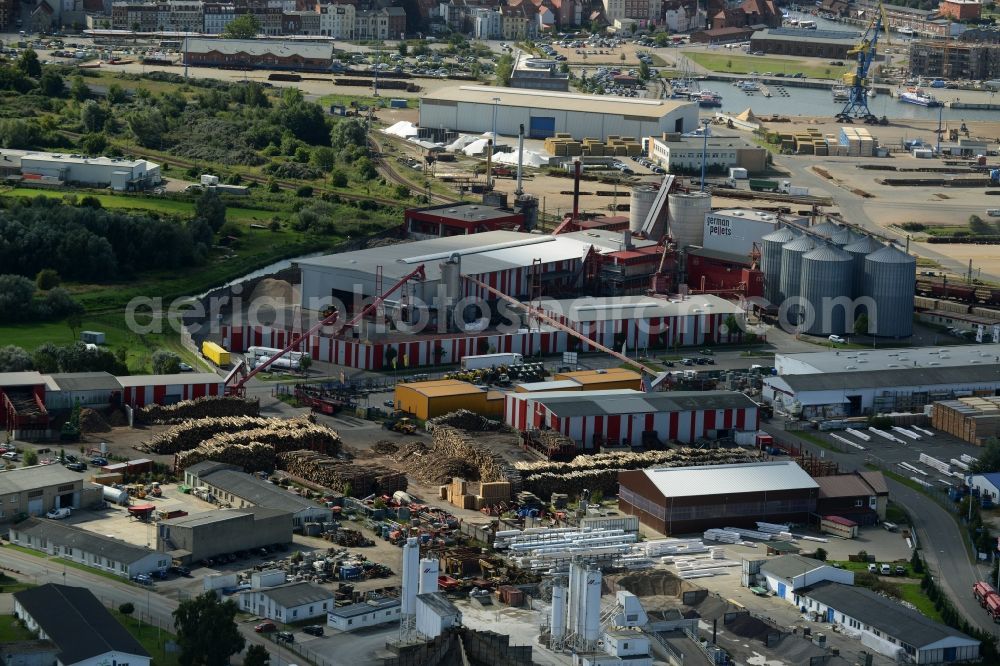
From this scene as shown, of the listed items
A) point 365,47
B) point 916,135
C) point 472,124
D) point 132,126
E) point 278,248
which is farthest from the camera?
point 365,47

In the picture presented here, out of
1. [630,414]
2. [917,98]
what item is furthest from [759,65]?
[630,414]

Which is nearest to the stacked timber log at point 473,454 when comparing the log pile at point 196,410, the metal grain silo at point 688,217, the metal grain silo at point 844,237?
the log pile at point 196,410

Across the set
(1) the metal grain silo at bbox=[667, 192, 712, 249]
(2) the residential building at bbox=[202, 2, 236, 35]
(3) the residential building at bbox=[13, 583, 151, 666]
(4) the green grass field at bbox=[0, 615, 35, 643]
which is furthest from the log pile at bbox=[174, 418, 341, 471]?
(2) the residential building at bbox=[202, 2, 236, 35]

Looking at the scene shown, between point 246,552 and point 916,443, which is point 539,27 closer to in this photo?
point 916,443

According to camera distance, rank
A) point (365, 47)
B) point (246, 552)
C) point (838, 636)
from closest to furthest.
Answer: point (838, 636)
point (246, 552)
point (365, 47)

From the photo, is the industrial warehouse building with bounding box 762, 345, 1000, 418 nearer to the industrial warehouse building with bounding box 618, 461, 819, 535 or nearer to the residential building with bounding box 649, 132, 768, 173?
the industrial warehouse building with bounding box 618, 461, 819, 535

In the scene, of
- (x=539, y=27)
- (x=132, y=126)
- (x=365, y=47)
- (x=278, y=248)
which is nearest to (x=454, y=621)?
(x=278, y=248)
